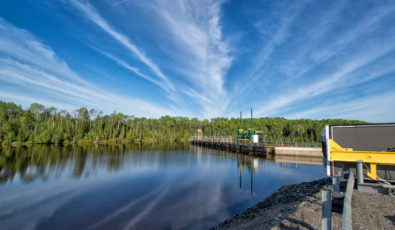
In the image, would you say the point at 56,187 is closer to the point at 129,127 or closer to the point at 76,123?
the point at 76,123

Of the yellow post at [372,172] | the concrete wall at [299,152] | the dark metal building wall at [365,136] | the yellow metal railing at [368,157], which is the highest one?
the dark metal building wall at [365,136]

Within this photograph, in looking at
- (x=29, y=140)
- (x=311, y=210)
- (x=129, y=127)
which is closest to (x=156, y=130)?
(x=129, y=127)

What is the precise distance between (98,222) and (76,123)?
74.6 meters

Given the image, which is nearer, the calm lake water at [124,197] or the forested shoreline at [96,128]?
the calm lake water at [124,197]

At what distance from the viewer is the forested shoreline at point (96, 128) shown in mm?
58781

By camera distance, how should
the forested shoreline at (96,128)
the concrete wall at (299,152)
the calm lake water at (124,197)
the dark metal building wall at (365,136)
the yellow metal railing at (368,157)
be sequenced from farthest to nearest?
1. the forested shoreline at (96,128)
2. the concrete wall at (299,152)
3. the calm lake water at (124,197)
4. the dark metal building wall at (365,136)
5. the yellow metal railing at (368,157)

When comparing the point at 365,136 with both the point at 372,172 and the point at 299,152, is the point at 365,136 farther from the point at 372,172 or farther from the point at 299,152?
the point at 299,152

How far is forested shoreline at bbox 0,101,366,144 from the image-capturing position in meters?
58.8

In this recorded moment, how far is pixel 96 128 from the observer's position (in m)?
74.7

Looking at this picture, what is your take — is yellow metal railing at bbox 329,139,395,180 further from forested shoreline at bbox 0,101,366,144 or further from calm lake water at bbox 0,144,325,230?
forested shoreline at bbox 0,101,366,144

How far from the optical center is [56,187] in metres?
14.9

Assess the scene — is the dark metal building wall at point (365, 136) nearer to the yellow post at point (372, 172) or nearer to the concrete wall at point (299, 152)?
the yellow post at point (372, 172)

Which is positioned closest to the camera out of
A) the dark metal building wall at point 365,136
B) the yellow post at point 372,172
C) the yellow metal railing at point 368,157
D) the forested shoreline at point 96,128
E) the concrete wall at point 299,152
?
the yellow metal railing at point 368,157

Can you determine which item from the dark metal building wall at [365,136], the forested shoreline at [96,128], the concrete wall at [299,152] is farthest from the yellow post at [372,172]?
the forested shoreline at [96,128]
